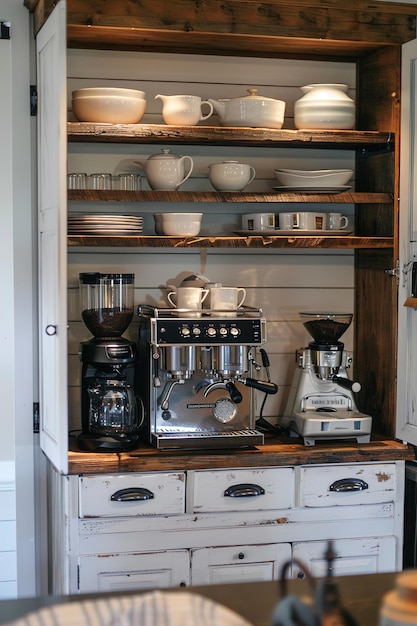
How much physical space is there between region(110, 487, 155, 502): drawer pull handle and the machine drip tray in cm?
16

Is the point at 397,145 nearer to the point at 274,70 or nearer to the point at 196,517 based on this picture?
the point at 274,70

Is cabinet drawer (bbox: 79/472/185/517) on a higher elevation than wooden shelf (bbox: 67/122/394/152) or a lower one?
lower

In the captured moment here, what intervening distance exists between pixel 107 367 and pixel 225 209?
0.79 m

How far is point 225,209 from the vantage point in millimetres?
3473

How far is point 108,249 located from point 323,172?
820mm

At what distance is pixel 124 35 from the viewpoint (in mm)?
3178

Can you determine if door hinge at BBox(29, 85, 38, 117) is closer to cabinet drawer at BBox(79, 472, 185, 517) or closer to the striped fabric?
cabinet drawer at BBox(79, 472, 185, 517)

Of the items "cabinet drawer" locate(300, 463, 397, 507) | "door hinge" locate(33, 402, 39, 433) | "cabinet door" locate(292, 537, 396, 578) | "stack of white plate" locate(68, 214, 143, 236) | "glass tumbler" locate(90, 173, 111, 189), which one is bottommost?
"cabinet door" locate(292, 537, 396, 578)

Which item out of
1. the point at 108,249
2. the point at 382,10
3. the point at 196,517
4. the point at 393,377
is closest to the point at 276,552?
the point at 196,517

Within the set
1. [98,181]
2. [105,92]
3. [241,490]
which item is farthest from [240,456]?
[105,92]

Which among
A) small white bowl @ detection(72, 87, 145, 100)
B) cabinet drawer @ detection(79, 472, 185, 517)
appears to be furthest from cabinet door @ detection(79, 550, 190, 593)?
small white bowl @ detection(72, 87, 145, 100)

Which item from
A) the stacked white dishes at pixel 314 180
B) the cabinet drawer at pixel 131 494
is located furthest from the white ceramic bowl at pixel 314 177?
the cabinet drawer at pixel 131 494

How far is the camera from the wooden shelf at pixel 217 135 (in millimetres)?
3051

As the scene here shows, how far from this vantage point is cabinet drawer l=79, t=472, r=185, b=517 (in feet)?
9.61
